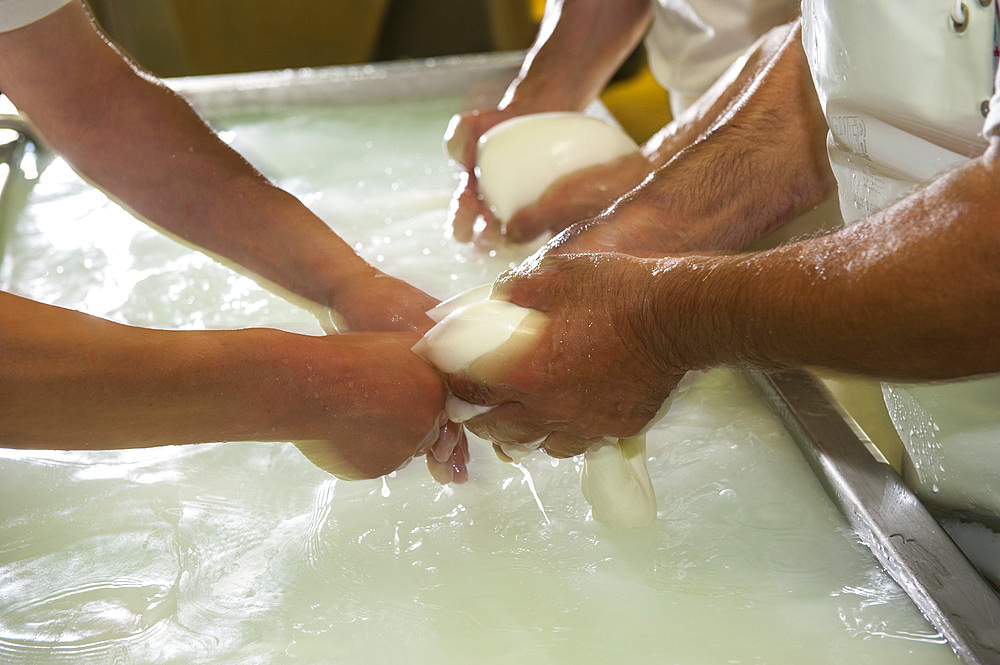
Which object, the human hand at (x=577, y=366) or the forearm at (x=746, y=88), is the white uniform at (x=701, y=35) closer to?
the forearm at (x=746, y=88)

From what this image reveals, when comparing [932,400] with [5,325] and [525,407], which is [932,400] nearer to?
[525,407]

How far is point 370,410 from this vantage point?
1103mm

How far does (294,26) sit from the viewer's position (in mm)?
4879

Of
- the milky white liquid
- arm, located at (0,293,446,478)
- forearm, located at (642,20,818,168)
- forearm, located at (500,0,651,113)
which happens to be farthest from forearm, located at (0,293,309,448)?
forearm, located at (500,0,651,113)

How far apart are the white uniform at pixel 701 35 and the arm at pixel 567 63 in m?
0.10

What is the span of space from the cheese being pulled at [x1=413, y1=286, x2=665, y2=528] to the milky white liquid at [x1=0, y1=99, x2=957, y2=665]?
0.09 ft

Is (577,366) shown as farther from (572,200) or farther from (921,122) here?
(572,200)

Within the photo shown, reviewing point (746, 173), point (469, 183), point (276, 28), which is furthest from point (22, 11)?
point (276, 28)

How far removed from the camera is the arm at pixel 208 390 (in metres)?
0.90

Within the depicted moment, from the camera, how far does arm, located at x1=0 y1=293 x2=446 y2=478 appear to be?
904 millimetres

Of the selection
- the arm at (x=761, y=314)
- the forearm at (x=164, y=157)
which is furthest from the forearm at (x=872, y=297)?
the forearm at (x=164, y=157)

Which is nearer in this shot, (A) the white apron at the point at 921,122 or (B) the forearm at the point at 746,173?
(A) the white apron at the point at 921,122

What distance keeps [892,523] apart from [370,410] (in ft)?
1.95

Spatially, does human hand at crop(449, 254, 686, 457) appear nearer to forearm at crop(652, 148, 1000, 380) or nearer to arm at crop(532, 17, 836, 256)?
forearm at crop(652, 148, 1000, 380)
